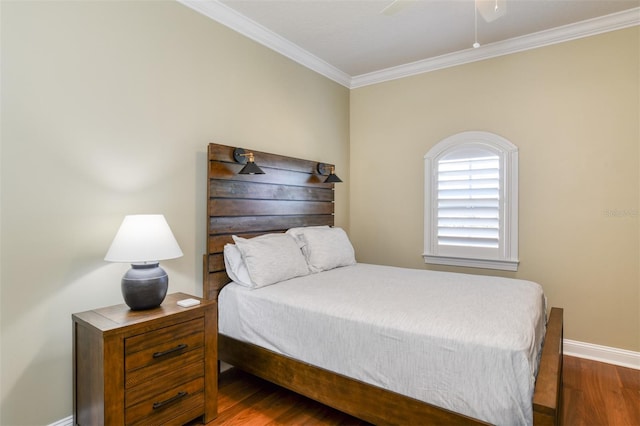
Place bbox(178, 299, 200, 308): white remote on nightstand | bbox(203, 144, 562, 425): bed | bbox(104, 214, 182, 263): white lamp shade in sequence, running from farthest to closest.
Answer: bbox(178, 299, 200, 308): white remote on nightstand < bbox(104, 214, 182, 263): white lamp shade < bbox(203, 144, 562, 425): bed

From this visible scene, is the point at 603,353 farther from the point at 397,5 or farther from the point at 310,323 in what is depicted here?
the point at 397,5

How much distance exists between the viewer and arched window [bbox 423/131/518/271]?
11.2ft

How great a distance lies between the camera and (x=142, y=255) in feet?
6.34

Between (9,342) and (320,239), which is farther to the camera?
(320,239)

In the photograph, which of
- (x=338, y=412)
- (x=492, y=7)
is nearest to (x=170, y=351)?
(x=338, y=412)

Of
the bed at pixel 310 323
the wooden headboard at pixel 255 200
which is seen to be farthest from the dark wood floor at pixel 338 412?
the wooden headboard at pixel 255 200

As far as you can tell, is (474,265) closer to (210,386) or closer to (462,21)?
(462,21)

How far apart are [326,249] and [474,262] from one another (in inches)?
60.9

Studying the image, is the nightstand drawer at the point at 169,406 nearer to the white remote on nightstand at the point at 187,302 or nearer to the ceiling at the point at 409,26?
the white remote on nightstand at the point at 187,302

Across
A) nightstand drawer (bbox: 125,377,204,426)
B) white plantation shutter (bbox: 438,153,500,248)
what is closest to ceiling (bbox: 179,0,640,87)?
white plantation shutter (bbox: 438,153,500,248)

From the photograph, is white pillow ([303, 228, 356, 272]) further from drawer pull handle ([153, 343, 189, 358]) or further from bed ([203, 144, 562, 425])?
drawer pull handle ([153, 343, 189, 358])

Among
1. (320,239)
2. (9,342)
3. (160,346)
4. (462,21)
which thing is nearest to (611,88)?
(462,21)

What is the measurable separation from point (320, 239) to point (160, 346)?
5.51 ft

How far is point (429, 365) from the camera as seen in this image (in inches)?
68.3
